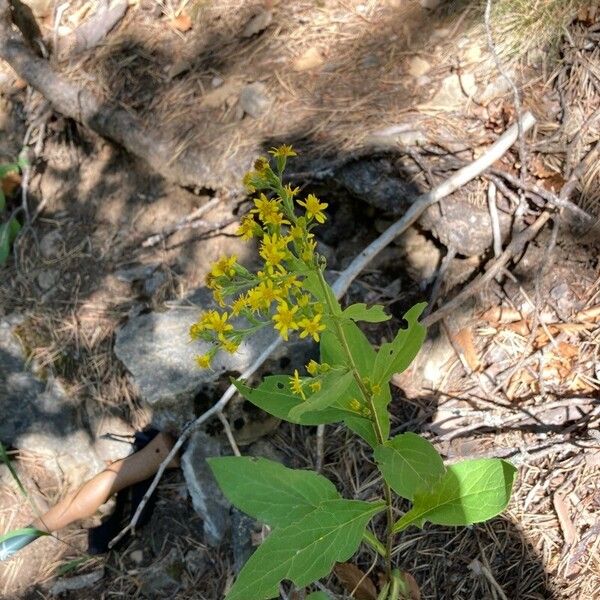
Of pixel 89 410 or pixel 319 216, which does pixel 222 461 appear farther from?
pixel 89 410

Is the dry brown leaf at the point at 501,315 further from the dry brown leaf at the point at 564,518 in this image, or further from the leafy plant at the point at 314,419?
the leafy plant at the point at 314,419

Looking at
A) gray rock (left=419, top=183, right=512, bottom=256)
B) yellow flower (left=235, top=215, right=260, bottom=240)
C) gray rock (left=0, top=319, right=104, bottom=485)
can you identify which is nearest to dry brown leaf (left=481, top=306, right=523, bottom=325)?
gray rock (left=419, top=183, right=512, bottom=256)

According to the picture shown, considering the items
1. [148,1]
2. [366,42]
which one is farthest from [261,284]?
[148,1]

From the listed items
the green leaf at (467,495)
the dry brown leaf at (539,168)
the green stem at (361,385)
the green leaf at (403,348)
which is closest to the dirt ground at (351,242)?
the dry brown leaf at (539,168)

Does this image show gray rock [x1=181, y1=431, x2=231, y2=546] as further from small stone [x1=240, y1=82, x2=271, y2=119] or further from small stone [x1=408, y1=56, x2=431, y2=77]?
small stone [x1=408, y1=56, x2=431, y2=77]

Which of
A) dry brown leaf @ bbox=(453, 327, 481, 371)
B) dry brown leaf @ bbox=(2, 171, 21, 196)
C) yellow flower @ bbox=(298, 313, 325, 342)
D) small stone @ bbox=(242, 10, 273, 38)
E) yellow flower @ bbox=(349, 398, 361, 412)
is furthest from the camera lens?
dry brown leaf @ bbox=(2, 171, 21, 196)
